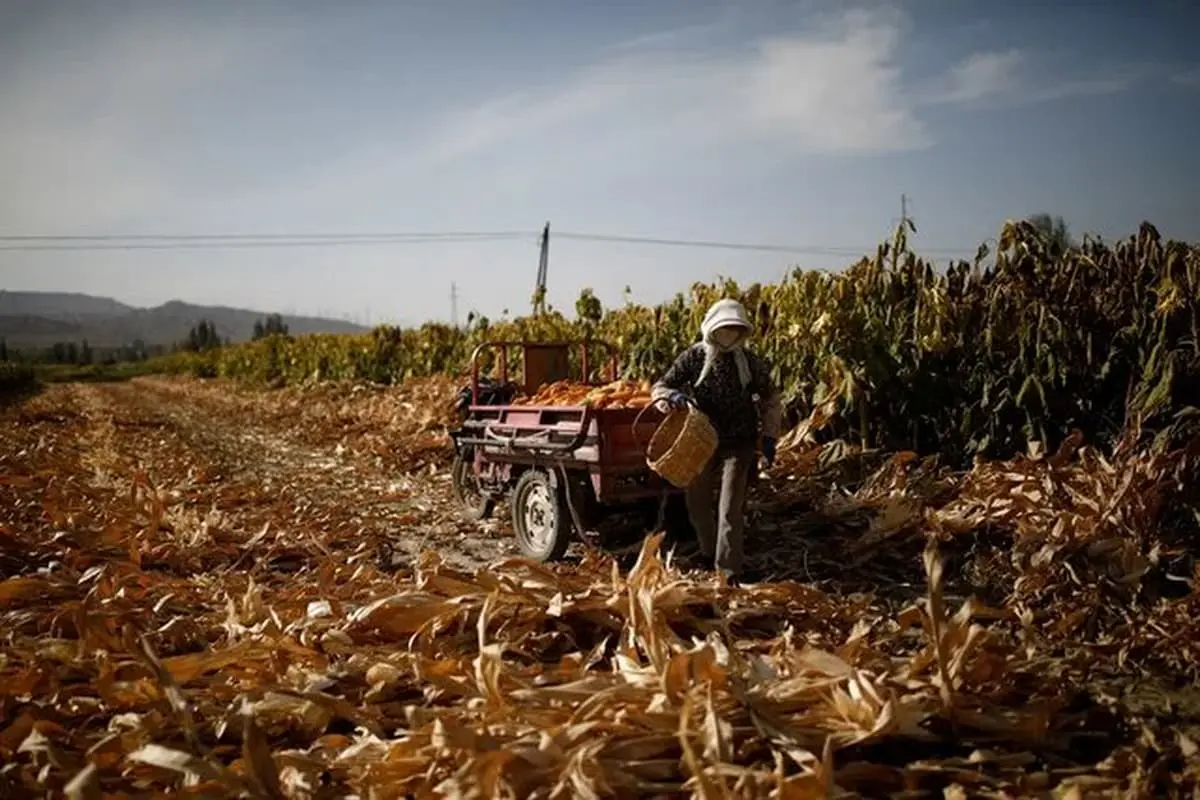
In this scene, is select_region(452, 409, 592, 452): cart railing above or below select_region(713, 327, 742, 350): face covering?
below

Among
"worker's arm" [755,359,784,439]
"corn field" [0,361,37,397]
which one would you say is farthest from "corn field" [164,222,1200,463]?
"corn field" [0,361,37,397]

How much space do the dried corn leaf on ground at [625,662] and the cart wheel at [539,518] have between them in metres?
1.06

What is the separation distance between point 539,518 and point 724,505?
1.78 m

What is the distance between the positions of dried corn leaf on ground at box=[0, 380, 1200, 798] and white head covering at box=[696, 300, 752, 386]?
1434mm

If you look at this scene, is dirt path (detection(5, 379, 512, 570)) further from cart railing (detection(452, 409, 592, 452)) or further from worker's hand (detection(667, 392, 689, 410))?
worker's hand (detection(667, 392, 689, 410))

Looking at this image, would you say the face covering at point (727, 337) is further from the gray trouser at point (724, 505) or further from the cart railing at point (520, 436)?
the cart railing at point (520, 436)

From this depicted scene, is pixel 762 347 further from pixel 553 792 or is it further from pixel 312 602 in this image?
pixel 553 792

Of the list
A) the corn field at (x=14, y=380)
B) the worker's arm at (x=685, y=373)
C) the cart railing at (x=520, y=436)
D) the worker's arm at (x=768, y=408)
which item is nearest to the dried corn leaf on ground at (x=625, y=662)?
the worker's arm at (x=768, y=408)

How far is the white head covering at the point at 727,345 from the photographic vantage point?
5070mm

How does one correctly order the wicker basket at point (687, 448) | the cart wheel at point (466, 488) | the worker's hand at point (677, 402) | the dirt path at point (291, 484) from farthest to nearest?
the cart wheel at point (466, 488)
the dirt path at point (291, 484)
the worker's hand at point (677, 402)
the wicker basket at point (687, 448)

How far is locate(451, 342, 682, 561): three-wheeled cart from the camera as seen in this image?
5.49 m

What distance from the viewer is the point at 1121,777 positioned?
93.5 inches

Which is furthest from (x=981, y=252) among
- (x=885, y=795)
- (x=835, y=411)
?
(x=885, y=795)

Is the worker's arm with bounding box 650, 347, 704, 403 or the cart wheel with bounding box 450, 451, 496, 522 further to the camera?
the cart wheel with bounding box 450, 451, 496, 522
